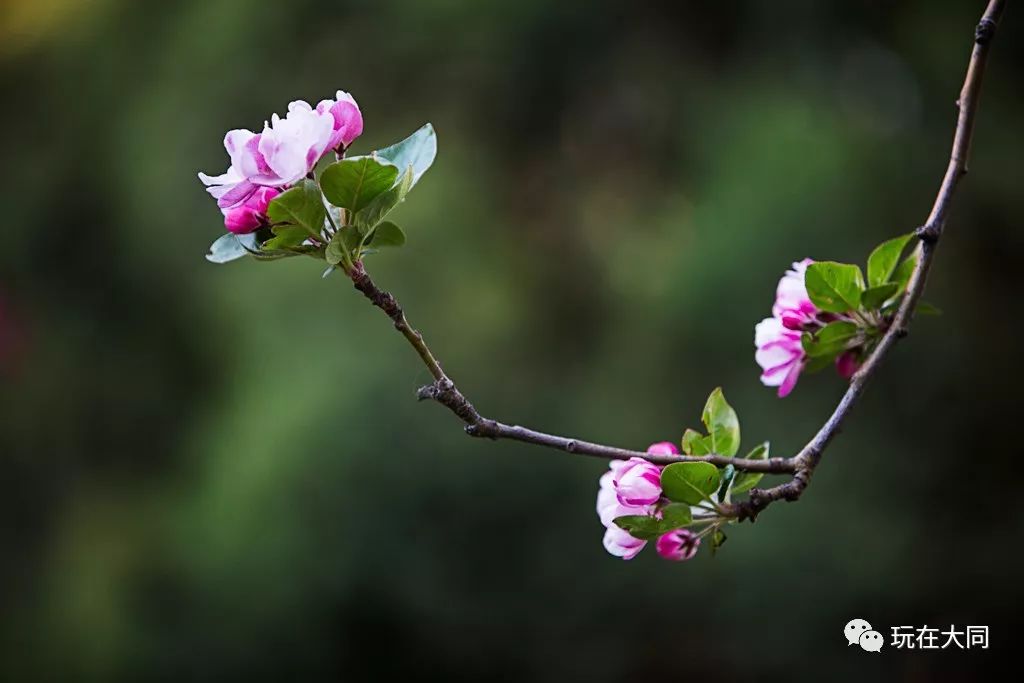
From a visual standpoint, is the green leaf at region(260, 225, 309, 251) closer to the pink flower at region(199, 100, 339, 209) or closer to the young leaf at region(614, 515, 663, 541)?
the pink flower at region(199, 100, 339, 209)

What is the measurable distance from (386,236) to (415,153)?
56 millimetres

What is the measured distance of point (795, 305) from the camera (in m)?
0.75

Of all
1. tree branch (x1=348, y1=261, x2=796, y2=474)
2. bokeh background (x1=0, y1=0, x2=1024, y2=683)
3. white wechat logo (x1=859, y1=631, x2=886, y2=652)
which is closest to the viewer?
tree branch (x1=348, y1=261, x2=796, y2=474)

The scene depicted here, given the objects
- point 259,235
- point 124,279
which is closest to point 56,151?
point 124,279

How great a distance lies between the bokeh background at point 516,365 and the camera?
2.00 m

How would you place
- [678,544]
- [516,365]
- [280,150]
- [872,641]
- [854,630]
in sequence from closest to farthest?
[280,150] → [678,544] → [872,641] → [854,630] → [516,365]

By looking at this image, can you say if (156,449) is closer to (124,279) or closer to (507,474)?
(124,279)

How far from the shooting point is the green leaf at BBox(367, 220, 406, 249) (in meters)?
0.62

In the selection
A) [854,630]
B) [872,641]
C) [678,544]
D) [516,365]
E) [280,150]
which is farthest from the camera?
[516,365]

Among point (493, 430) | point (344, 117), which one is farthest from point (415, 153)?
point (493, 430)

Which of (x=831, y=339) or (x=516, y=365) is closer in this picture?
(x=831, y=339)

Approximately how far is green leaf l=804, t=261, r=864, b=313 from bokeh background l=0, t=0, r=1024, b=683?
1.29m

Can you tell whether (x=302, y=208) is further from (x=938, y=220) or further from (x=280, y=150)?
(x=938, y=220)

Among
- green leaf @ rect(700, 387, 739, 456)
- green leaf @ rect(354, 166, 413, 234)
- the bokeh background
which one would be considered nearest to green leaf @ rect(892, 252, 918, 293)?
green leaf @ rect(700, 387, 739, 456)
